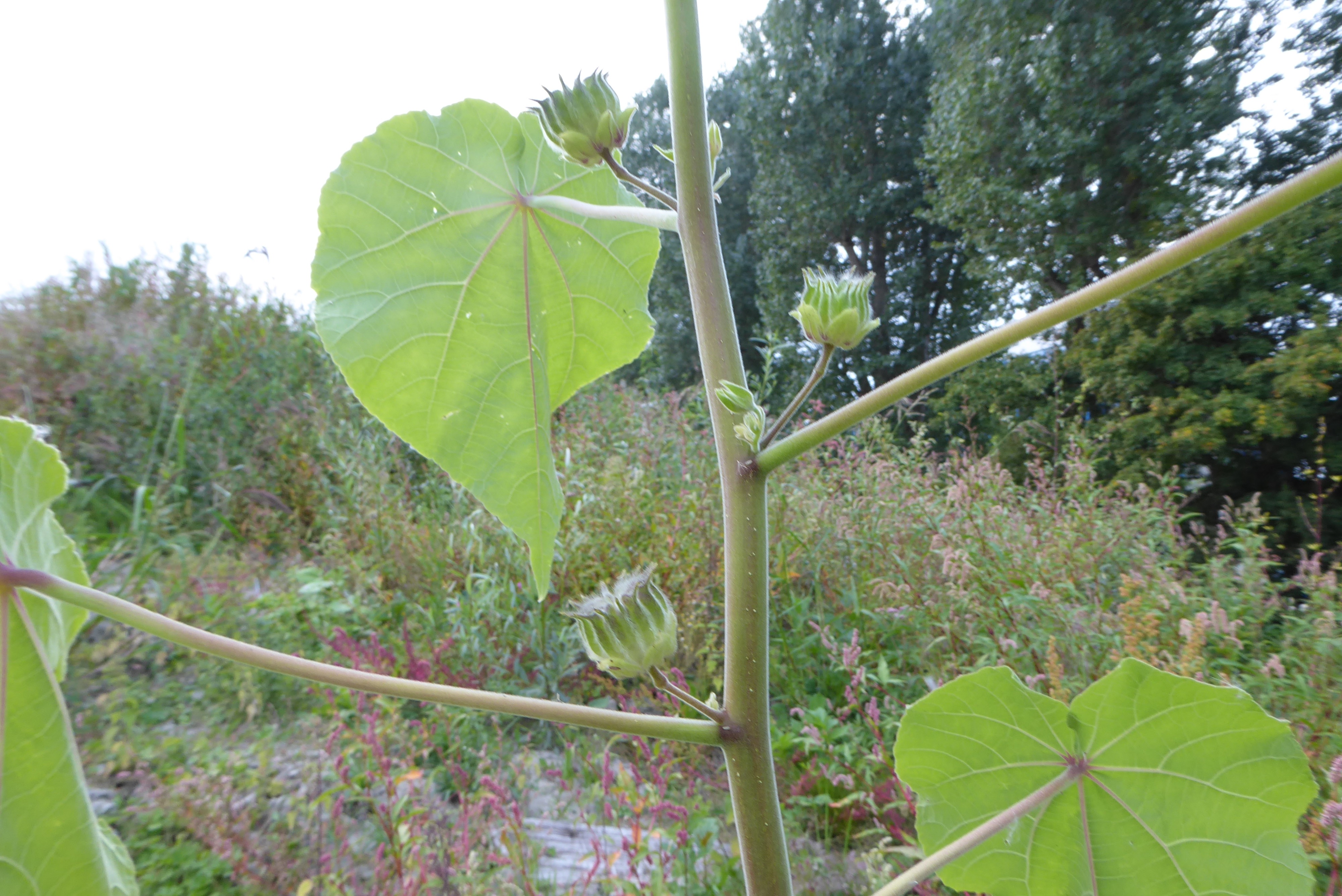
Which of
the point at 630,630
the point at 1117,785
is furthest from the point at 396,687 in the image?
the point at 1117,785

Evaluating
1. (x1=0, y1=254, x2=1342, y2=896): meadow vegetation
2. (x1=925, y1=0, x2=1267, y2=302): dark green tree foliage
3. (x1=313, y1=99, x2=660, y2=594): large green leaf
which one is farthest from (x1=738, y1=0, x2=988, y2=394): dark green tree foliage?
(x1=313, y1=99, x2=660, y2=594): large green leaf

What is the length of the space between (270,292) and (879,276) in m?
6.63

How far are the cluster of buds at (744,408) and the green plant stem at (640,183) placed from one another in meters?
0.10

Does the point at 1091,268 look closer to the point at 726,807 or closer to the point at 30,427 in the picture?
the point at 726,807

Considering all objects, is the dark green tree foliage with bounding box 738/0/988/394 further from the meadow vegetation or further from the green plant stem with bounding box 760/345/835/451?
the green plant stem with bounding box 760/345/835/451

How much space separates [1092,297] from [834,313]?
133mm

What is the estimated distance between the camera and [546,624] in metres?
2.12

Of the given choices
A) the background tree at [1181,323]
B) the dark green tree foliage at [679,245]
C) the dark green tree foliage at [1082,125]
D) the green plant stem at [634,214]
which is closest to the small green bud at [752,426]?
the green plant stem at [634,214]

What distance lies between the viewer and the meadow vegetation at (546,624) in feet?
4.52

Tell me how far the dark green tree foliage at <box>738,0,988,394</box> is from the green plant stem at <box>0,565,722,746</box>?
8.08 m

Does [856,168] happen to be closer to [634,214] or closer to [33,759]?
[634,214]

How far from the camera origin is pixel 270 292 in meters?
4.29

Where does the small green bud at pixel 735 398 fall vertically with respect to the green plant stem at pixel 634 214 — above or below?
below

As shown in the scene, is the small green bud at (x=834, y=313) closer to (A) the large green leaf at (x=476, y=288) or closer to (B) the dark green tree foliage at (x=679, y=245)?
(A) the large green leaf at (x=476, y=288)
